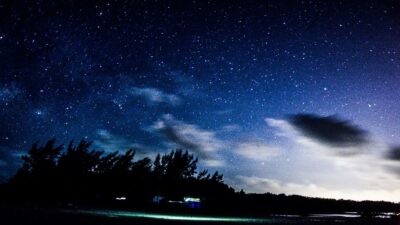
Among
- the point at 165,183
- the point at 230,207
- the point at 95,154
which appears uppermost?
the point at 95,154

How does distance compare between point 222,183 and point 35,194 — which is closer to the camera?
point 35,194

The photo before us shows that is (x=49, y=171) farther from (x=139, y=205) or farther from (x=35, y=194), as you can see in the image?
(x=139, y=205)

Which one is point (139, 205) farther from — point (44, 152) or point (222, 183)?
point (222, 183)

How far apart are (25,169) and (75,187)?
958 centimetres

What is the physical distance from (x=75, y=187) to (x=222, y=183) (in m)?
38.4

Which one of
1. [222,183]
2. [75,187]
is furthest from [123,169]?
[222,183]

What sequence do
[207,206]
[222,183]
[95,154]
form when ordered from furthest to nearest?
1. [222,183]
2. [95,154]
3. [207,206]

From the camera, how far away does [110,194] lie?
6262 cm

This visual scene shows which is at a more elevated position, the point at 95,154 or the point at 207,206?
the point at 95,154

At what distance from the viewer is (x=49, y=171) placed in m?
61.3

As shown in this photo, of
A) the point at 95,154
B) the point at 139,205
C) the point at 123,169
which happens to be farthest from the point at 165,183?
the point at 139,205

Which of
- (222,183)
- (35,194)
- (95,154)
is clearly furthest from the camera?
(222,183)

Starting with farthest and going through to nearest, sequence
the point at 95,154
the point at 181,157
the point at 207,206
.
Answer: the point at 181,157 → the point at 95,154 → the point at 207,206

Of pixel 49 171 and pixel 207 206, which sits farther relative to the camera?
pixel 49 171
